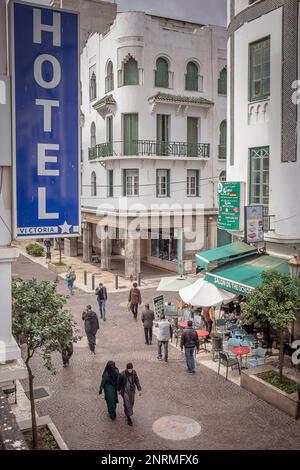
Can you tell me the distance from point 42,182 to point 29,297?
109 inches

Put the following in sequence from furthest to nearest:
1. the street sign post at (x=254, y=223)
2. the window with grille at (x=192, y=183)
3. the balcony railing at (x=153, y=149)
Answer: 1. the window with grille at (x=192, y=183)
2. the balcony railing at (x=153, y=149)
3. the street sign post at (x=254, y=223)

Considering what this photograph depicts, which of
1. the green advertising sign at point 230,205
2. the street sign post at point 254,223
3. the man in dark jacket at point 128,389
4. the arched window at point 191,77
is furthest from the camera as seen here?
the arched window at point 191,77

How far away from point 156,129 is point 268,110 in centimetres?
1308

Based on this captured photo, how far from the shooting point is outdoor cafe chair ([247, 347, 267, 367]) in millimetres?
13703

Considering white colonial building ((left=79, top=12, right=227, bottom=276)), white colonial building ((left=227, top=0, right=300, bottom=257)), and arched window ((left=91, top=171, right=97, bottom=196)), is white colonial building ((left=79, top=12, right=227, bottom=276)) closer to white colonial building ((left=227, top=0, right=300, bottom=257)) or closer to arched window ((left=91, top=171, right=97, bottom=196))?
arched window ((left=91, top=171, right=97, bottom=196))

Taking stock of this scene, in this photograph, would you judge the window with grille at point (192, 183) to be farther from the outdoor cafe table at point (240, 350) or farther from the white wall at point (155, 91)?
the outdoor cafe table at point (240, 350)

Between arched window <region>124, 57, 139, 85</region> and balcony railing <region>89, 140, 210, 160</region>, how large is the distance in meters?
3.47

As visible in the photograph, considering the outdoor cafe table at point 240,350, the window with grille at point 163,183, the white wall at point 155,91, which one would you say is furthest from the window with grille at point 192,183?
the outdoor cafe table at point 240,350

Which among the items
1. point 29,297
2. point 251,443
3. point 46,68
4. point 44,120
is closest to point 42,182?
point 44,120

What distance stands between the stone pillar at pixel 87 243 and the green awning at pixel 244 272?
59.3 ft

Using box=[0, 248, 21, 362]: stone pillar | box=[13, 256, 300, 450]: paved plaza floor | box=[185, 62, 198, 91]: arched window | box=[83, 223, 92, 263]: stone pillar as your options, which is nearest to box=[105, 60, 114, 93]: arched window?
box=[185, 62, 198, 91]: arched window

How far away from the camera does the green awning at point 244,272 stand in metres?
15.0

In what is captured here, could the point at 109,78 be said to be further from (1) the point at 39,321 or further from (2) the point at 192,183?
(1) the point at 39,321

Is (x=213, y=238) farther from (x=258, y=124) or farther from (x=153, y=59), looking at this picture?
(x=258, y=124)
